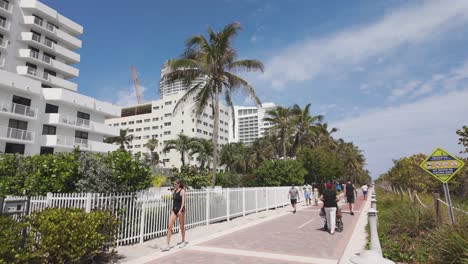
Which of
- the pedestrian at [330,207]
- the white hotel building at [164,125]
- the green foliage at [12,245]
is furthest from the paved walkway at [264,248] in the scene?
the white hotel building at [164,125]

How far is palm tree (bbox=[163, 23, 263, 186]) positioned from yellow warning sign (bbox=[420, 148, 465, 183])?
1081 cm

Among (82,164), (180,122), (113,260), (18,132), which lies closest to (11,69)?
(18,132)

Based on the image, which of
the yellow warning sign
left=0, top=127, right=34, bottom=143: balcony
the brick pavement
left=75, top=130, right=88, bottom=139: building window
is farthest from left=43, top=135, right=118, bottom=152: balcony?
the yellow warning sign

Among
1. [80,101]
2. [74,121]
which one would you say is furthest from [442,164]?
[80,101]

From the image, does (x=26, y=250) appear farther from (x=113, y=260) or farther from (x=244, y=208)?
(x=244, y=208)

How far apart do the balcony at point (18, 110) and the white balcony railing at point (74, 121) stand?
2.81 metres

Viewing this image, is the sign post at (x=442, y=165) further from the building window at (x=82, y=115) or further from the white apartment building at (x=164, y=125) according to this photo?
the white apartment building at (x=164, y=125)

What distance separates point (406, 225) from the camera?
8.27 metres

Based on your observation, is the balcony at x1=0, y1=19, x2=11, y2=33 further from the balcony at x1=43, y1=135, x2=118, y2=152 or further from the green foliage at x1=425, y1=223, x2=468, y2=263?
the green foliage at x1=425, y1=223, x2=468, y2=263

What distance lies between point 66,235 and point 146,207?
3217 millimetres

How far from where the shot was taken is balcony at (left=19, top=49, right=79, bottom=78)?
3603cm

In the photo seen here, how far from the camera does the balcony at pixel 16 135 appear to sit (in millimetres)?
26841

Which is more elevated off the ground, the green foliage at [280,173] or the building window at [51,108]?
the building window at [51,108]

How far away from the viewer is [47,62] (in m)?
38.6
